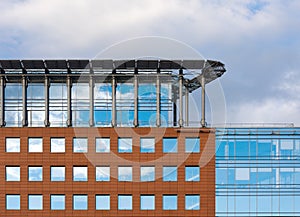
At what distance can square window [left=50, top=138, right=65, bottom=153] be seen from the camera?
7556cm

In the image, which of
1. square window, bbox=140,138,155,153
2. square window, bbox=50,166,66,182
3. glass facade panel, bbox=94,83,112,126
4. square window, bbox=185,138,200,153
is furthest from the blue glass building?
square window, bbox=50,166,66,182

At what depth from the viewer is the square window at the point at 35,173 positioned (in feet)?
248

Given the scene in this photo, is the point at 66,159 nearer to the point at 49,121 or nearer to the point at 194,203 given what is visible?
the point at 49,121

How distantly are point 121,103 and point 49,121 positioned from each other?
8157 millimetres

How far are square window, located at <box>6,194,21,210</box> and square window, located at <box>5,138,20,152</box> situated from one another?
4.84m

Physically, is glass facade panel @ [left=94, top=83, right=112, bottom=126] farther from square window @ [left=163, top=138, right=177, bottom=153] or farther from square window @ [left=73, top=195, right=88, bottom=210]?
square window @ [left=73, top=195, right=88, bottom=210]

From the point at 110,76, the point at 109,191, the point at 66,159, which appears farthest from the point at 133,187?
the point at 110,76

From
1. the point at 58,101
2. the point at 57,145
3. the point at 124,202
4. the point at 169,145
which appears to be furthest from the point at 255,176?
the point at 58,101

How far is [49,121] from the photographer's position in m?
77.7

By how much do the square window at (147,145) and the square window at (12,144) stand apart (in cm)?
1313

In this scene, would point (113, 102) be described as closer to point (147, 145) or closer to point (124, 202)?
point (147, 145)

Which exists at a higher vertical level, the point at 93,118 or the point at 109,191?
the point at 93,118

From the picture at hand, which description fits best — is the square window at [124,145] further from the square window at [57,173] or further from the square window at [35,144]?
the square window at [35,144]

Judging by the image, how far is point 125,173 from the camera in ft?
248
